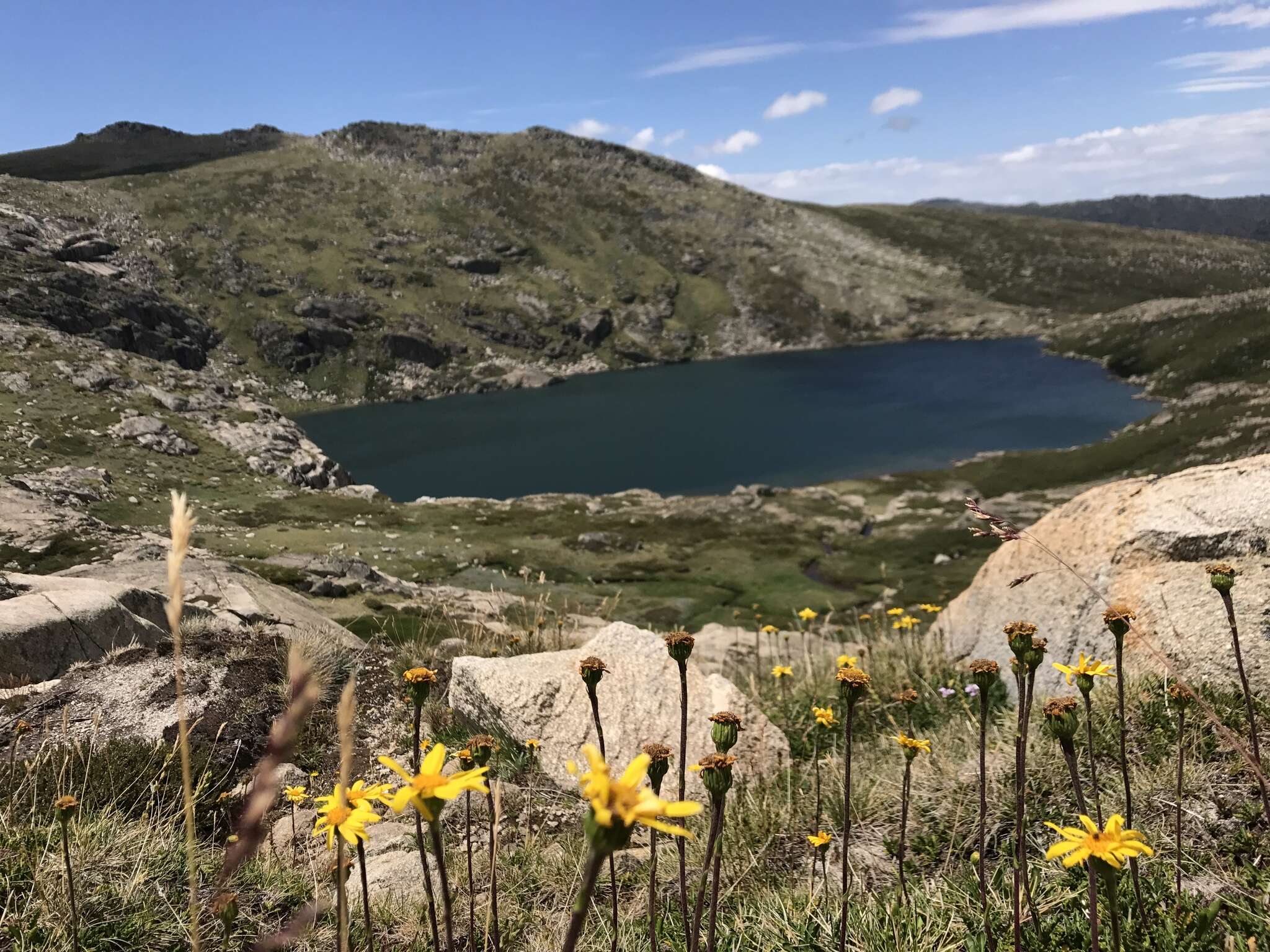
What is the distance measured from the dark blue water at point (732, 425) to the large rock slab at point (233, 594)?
267ft

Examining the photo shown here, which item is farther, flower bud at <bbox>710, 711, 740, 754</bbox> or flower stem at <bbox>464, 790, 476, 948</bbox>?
flower stem at <bbox>464, 790, 476, 948</bbox>

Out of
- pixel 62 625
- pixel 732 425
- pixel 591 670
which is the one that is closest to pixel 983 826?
pixel 591 670

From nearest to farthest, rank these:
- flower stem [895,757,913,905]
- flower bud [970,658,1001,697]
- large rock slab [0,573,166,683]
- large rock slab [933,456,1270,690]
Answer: flower bud [970,658,1001,697] < flower stem [895,757,913,905] < large rock slab [933,456,1270,690] < large rock slab [0,573,166,683]

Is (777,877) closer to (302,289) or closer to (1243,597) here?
(1243,597)

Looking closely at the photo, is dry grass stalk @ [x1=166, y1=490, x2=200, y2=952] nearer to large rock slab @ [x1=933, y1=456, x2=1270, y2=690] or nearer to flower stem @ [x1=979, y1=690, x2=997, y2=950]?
flower stem @ [x1=979, y1=690, x2=997, y2=950]

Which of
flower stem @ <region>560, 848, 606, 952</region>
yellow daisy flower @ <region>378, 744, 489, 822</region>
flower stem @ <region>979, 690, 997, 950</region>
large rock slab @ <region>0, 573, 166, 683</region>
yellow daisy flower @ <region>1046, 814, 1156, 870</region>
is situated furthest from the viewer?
large rock slab @ <region>0, 573, 166, 683</region>

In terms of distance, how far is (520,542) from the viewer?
6800 centimetres

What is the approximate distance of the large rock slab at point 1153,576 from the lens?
694cm

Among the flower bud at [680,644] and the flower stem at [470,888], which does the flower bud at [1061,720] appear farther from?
the flower stem at [470,888]

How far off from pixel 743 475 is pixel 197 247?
15768cm

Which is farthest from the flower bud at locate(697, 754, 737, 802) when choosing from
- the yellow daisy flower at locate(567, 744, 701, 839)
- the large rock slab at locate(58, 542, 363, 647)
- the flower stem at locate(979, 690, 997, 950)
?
the large rock slab at locate(58, 542, 363, 647)

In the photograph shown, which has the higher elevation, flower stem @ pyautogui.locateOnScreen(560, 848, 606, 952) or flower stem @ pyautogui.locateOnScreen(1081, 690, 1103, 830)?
flower stem @ pyautogui.locateOnScreen(560, 848, 606, 952)

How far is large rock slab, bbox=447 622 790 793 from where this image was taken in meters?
8.07

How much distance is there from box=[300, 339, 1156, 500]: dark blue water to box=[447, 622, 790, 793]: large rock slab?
89.3 m
